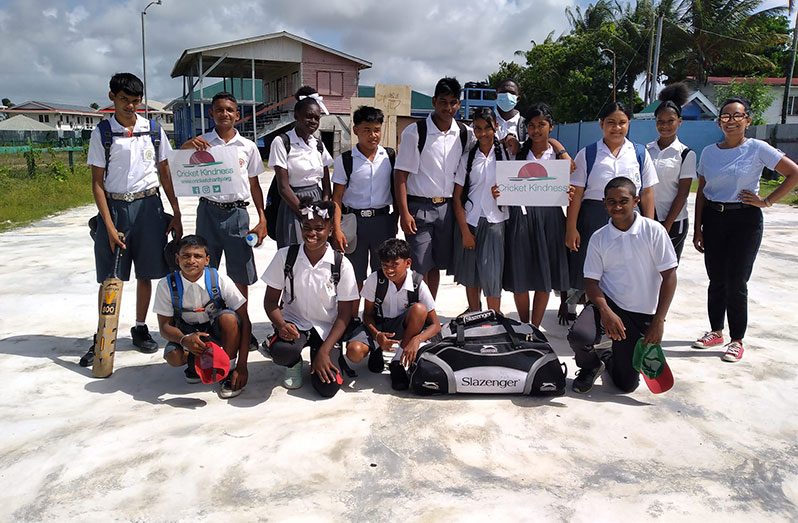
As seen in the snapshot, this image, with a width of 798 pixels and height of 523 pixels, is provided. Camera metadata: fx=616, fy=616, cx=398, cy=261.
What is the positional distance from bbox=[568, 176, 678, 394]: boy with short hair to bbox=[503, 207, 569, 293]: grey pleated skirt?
26.8 inches

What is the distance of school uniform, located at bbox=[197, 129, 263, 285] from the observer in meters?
4.48

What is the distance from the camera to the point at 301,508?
2637 mm

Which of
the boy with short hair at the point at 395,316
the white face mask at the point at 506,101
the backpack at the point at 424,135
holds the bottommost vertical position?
the boy with short hair at the point at 395,316

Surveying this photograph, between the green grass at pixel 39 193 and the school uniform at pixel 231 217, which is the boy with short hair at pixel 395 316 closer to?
the school uniform at pixel 231 217

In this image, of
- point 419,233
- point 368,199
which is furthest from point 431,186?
point 368,199

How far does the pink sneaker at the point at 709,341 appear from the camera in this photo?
4.73m

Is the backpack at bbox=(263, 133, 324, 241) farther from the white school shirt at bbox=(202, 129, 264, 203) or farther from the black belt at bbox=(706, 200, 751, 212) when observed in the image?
the black belt at bbox=(706, 200, 751, 212)

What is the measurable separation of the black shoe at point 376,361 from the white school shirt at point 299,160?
139 centimetres

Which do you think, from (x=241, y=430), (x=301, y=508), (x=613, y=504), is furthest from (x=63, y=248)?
(x=613, y=504)

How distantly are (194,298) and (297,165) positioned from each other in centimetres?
129

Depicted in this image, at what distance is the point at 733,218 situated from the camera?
4.43 meters

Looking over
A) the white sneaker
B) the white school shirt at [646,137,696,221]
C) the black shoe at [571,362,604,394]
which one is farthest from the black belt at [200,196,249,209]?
the white school shirt at [646,137,696,221]

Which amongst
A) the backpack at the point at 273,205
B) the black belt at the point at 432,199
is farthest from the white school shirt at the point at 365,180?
the backpack at the point at 273,205

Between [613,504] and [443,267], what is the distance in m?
2.39
